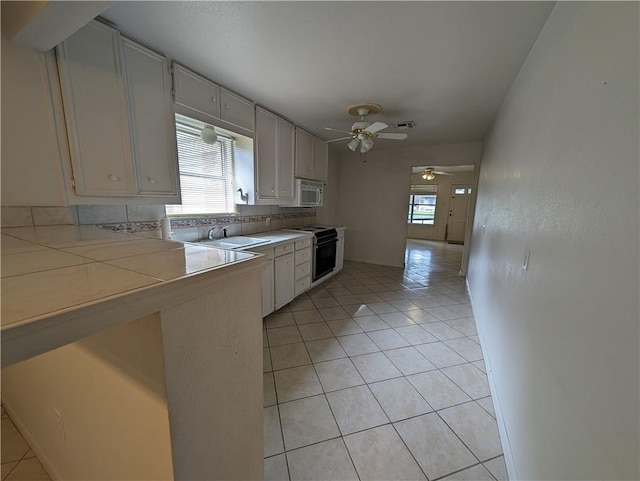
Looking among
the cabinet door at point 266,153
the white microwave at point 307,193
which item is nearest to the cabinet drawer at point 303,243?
the white microwave at point 307,193

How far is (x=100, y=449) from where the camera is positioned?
0.94 m

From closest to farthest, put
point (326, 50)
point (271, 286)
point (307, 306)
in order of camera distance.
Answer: point (326, 50), point (271, 286), point (307, 306)

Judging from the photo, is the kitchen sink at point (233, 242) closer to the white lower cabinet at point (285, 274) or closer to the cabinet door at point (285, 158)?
the white lower cabinet at point (285, 274)

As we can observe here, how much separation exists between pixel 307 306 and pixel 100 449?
2.46 metres

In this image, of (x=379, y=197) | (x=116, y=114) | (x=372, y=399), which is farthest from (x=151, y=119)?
(x=379, y=197)

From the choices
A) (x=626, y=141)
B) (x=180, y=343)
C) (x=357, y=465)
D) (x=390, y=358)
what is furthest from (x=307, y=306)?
(x=626, y=141)

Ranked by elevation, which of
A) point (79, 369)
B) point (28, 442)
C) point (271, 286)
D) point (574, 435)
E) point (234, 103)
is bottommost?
point (28, 442)

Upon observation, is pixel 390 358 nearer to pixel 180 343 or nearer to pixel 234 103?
pixel 180 343

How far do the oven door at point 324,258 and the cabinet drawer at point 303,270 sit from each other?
0.54 ft

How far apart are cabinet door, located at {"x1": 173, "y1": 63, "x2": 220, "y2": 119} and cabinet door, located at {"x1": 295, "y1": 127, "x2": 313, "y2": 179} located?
1442mm

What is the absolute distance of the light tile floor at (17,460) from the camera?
1286mm

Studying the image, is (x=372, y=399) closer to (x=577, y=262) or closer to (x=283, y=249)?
(x=577, y=262)

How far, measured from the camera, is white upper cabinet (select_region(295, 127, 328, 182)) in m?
3.65

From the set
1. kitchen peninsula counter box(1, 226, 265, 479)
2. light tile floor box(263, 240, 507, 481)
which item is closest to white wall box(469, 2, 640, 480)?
light tile floor box(263, 240, 507, 481)
